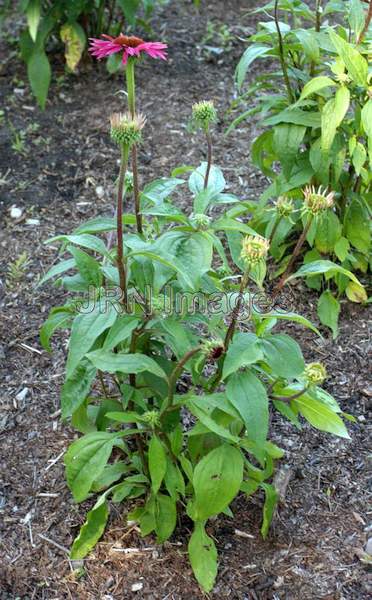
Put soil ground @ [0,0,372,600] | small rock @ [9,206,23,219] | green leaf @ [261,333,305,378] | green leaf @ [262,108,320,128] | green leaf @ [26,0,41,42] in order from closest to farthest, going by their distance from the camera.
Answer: green leaf @ [261,333,305,378], soil ground @ [0,0,372,600], green leaf @ [262,108,320,128], small rock @ [9,206,23,219], green leaf @ [26,0,41,42]

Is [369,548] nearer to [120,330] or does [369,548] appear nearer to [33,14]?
[120,330]

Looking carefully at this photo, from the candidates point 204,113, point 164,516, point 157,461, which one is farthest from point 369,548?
point 204,113

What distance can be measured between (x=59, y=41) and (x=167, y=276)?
308cm

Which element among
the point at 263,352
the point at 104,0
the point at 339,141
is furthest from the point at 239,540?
the point at 104,0

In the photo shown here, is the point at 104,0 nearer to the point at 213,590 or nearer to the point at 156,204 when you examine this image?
the point at 156,204

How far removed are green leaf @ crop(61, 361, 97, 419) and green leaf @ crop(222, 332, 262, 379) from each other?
391mm

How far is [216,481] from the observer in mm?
1954

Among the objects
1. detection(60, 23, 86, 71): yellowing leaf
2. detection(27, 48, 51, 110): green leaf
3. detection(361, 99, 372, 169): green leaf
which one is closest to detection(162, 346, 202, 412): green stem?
detection(361, 99, 372, 169): green leaf

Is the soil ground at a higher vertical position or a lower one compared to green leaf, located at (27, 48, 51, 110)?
lower

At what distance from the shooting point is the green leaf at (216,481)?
6.40 feet

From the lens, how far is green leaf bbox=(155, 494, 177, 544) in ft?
7.32

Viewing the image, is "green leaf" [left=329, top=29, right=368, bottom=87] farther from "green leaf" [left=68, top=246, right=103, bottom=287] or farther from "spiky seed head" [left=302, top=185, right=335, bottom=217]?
"green leaf" [left=68, top=246, right=103, bottom=287]

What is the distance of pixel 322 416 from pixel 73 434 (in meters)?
1.01

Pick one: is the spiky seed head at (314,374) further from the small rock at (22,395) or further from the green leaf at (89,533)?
the small rock at (22,395)
